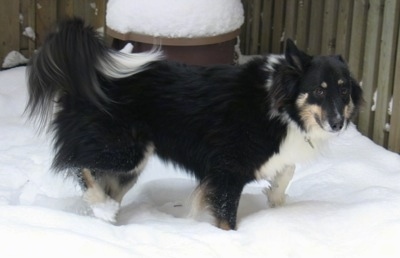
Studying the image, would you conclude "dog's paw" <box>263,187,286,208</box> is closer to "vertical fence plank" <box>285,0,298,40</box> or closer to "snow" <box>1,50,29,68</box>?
"vertical fence plank" <box>285,0,298,40</box>

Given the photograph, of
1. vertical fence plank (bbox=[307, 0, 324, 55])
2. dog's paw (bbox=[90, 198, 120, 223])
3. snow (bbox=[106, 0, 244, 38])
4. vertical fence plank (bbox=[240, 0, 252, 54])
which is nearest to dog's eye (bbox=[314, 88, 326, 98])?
dog's paw (bbox=[90, 198, 120, 223])

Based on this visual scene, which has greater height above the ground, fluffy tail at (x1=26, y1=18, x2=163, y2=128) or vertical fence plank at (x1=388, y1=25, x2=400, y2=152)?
fluffy tail at (x1=26, y1=18, x2=163, y2=128)

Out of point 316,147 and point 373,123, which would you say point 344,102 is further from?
point 373,123

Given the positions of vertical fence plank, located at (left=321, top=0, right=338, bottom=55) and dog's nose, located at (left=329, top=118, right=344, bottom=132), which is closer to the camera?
dog's nose, located at (left=329, top=118, right=344, bottom=132)

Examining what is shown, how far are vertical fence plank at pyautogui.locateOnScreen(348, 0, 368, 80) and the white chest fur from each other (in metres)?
1.73

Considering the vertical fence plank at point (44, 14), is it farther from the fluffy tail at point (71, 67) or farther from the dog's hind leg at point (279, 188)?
the dog's hind leg at point (279, 188)

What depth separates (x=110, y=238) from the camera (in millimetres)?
3557

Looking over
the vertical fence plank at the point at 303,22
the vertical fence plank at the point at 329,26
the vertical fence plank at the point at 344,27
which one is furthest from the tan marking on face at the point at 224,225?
the vertical fence plank at the point at 303,22

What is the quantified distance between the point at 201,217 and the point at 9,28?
3770 mm

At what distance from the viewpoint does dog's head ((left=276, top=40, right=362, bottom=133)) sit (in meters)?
3.76

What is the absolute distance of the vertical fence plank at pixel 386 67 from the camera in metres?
5.17

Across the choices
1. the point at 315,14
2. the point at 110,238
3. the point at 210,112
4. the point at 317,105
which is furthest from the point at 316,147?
the point at 315,14

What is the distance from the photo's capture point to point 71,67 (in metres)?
3.88

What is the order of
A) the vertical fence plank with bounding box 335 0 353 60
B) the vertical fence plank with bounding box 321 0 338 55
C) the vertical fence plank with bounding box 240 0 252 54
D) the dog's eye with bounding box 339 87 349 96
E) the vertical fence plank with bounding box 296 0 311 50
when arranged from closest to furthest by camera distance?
the dog's eye with bounding box 339 87 349 96
the vertical fence plank with bounding box 335 0 353 60
the vertical fence plank with bounding box 321 0 338 55
the vertical fence plank with bounding box 296 0 311 50
the vertical fence plank with bounding box 240 0 252 54
